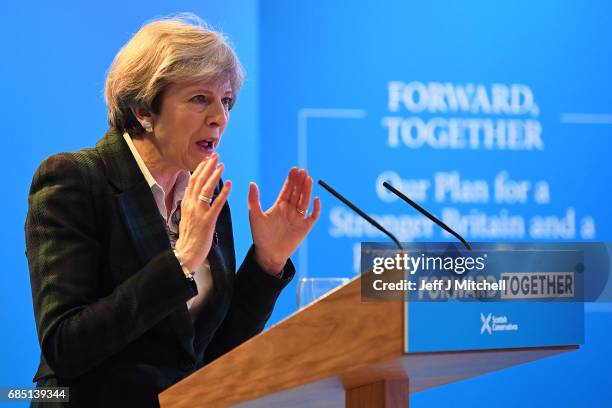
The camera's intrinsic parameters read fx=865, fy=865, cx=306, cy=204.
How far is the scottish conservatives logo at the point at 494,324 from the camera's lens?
3.73 ft

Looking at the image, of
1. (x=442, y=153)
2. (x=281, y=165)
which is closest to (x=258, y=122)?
(x=281, y=165)

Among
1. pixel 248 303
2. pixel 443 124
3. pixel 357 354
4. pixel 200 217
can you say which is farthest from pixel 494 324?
pixel 443 124

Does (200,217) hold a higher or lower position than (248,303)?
higher

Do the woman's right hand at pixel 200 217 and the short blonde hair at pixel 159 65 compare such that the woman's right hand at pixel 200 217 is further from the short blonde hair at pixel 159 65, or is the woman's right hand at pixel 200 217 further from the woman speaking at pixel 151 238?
the short blonde hair at pixel 159 65

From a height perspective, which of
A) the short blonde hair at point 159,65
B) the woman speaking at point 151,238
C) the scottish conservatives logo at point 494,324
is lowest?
the scottish conservatives logo at point 494,324

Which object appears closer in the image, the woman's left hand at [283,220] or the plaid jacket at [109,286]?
the plaid jacket at [109,286]

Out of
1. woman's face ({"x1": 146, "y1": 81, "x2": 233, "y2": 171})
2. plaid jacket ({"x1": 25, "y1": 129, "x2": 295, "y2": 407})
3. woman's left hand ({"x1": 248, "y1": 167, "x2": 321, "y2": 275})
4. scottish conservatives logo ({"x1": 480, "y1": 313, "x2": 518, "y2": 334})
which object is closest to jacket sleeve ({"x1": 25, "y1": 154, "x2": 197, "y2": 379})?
plaid jacket ({"x1": 25, "y1": 129, "x2": 295, "y2": 407})

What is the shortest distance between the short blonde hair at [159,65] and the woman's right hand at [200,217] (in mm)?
371

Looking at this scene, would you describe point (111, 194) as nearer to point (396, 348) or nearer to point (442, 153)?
point (396, 348)

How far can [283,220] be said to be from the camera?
1993mm

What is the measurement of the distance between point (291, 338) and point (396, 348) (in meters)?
0.21

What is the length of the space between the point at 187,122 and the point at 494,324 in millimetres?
1063

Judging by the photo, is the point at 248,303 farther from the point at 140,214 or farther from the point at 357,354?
the point at 357,354

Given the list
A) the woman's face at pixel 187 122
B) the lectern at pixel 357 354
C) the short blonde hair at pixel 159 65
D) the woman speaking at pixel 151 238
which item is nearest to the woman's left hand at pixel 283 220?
the woman speaking at pixel 151 238
